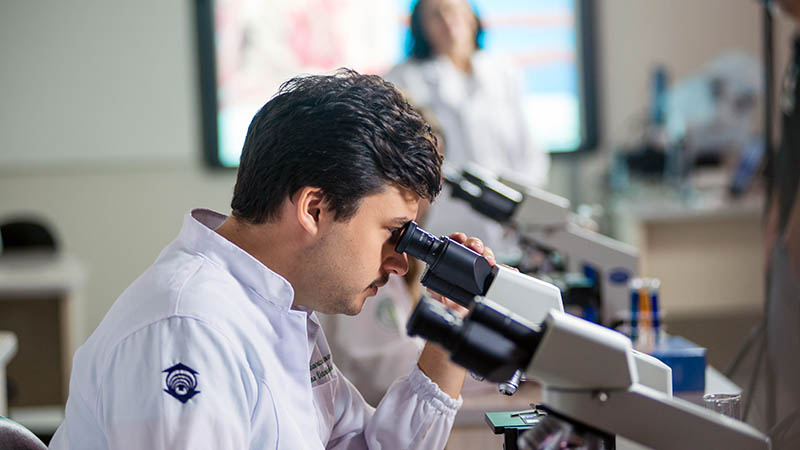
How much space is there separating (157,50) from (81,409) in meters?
3.73

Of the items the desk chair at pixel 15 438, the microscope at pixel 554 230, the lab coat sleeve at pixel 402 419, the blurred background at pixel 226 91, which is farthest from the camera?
the blurred background at pixel 226 91

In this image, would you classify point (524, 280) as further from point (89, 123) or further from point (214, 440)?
point (89, 123)

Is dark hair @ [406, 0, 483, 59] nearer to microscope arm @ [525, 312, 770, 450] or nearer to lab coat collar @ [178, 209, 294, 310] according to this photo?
lab coat collar @ [178, 209, 294, 310]

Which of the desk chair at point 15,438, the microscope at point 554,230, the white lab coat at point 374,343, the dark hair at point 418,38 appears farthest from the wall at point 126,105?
the desk chair at point 15,438

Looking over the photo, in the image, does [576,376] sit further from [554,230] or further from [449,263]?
[554,230]

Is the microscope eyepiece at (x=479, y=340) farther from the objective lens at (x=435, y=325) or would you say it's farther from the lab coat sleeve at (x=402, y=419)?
the lab coat sleeve at (x=402, y=419)

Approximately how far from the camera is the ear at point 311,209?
96cm

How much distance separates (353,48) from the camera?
4484mm

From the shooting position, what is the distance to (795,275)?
51.5 inches

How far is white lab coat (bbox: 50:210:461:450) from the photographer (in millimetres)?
826

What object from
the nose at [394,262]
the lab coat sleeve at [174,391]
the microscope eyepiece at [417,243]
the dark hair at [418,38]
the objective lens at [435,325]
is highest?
the dark hair at [418,38]

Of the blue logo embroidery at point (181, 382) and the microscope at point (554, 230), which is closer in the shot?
the blue logo embroidery at point (181, 382)

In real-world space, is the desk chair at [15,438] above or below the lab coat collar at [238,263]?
below

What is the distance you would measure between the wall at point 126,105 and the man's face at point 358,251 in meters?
3.43
